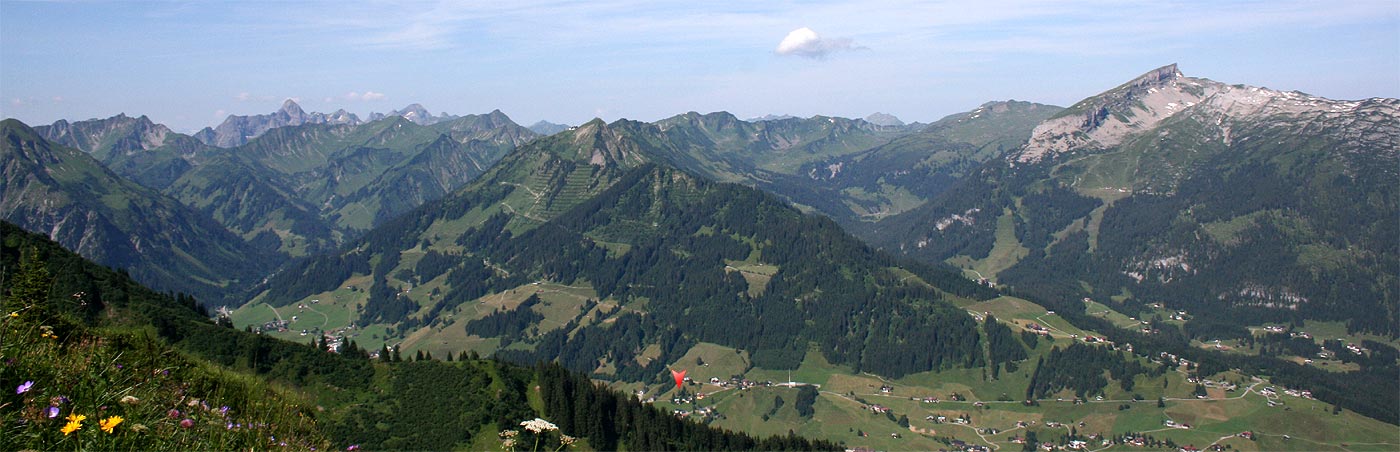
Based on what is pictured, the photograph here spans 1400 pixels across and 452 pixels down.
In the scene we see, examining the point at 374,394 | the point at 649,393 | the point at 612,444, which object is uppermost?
the point at 374,394

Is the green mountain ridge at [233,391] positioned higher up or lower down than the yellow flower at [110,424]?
lower down

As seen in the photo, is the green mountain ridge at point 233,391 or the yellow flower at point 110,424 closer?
the yellow flower at point 110,424

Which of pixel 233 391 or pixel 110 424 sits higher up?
pixel 110 424

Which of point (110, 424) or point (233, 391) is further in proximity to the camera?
point (233, 391)

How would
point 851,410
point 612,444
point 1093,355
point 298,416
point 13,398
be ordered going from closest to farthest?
point 13,398
point 298,416
point 612,444
point 851,410
point 1093,355

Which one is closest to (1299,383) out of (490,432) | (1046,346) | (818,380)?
(1046,346)

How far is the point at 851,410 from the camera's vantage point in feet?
558

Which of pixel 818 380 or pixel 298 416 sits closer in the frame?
pixel 298 416

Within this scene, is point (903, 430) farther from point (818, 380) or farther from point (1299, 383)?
point (1299, 383)

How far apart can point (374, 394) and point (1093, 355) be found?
172485 millimetres

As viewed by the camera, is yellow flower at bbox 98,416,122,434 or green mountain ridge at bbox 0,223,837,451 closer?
yellow flower at bbox 98,416,122,434

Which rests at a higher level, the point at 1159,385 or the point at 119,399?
the point at 119,399

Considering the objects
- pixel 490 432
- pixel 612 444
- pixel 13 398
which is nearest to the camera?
pixel 13 398

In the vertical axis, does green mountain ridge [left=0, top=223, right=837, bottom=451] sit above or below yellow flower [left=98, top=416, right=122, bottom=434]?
below
